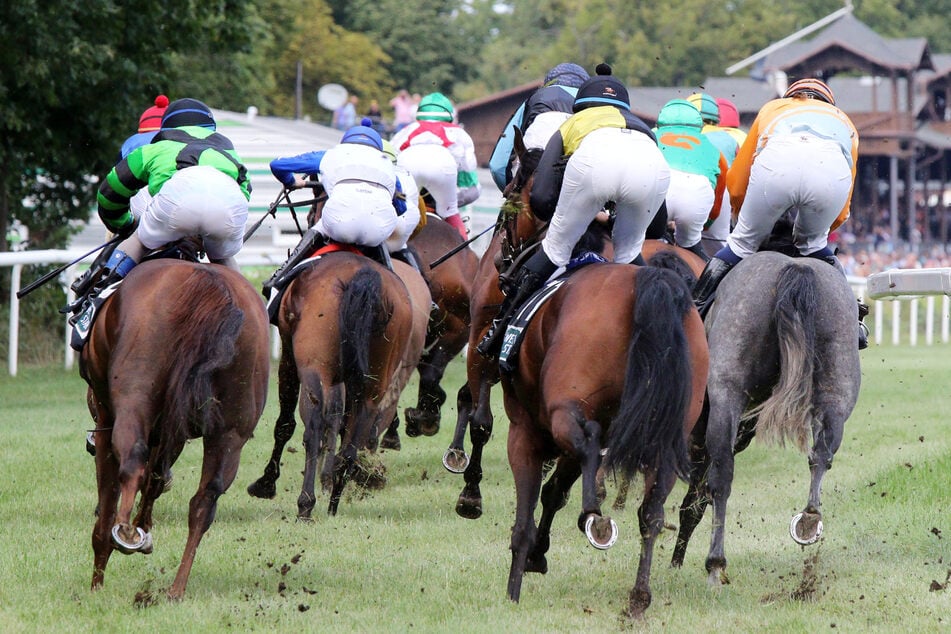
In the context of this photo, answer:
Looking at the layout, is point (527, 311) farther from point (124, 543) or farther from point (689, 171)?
point (689, 171)

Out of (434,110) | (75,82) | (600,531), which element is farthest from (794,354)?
(75,82)

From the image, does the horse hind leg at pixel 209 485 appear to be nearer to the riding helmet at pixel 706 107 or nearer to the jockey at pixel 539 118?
the jockey at pixel 539 118

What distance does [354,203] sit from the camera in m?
9.23

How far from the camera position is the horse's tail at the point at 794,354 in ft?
23.6

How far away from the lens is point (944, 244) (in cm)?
4947

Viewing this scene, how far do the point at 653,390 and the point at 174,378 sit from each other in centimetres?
210

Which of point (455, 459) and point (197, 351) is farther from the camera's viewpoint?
point (455, 459)

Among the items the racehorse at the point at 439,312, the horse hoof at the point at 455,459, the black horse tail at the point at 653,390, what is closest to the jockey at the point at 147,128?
the racehorse at the point at 439,312

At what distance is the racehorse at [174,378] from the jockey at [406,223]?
12.6 ft

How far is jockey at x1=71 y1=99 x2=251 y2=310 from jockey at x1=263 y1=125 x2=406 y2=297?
1.33 metres

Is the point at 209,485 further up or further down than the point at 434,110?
further down

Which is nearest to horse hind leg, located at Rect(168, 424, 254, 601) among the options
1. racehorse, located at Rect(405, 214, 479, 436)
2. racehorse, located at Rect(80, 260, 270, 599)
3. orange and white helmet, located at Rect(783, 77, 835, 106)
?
racehorse, located at Rect(80, 260, 270, 599)

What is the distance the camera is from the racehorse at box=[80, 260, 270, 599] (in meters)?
6.57

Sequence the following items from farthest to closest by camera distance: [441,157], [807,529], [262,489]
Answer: [441,157], [262,489], [807,529]
